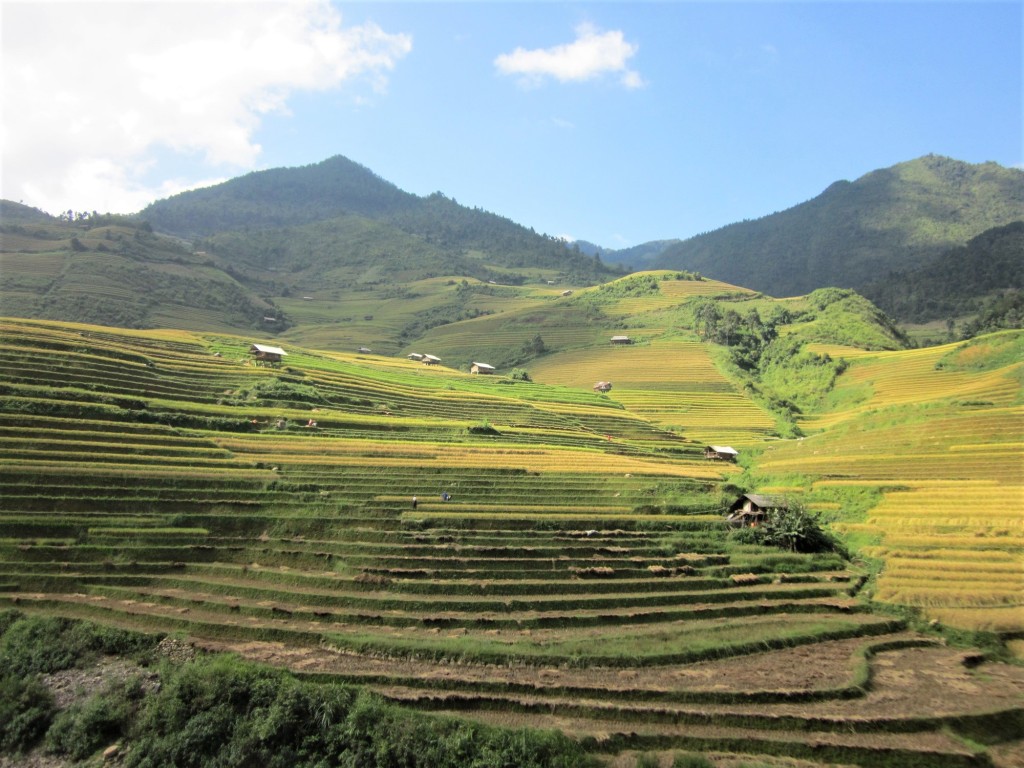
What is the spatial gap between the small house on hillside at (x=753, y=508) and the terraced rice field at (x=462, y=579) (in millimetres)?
1335

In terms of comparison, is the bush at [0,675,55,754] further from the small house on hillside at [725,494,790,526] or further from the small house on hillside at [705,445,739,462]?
the small house on hillside at [705,445,739,462]

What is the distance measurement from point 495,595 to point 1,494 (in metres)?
22.5

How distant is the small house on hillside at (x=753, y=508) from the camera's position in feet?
116

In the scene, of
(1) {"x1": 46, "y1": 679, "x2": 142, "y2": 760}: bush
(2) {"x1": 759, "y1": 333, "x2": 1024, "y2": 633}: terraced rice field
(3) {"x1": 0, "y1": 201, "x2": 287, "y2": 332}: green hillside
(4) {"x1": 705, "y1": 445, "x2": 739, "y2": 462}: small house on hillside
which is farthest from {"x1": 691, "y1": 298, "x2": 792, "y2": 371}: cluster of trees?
(3) {"x1": 0, "y1": 201, "x2": 287, "y2": 332}: green hillside

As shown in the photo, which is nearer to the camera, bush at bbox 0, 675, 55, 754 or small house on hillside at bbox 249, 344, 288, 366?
bush at bbox 0, 675, 55, 754

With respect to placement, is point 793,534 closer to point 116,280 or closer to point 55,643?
point 55,643

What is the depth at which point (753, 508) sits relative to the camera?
119 ft

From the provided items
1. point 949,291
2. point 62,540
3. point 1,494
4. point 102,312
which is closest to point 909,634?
point 62,540

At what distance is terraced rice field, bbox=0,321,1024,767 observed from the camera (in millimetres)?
20641

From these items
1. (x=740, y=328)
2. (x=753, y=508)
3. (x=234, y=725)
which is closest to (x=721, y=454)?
(x=753, y=508)

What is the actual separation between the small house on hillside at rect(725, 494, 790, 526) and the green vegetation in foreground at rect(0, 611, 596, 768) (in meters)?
20.9

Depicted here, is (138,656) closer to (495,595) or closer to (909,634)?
(495,595)

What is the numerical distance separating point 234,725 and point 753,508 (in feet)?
92.0

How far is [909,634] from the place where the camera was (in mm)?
26203
